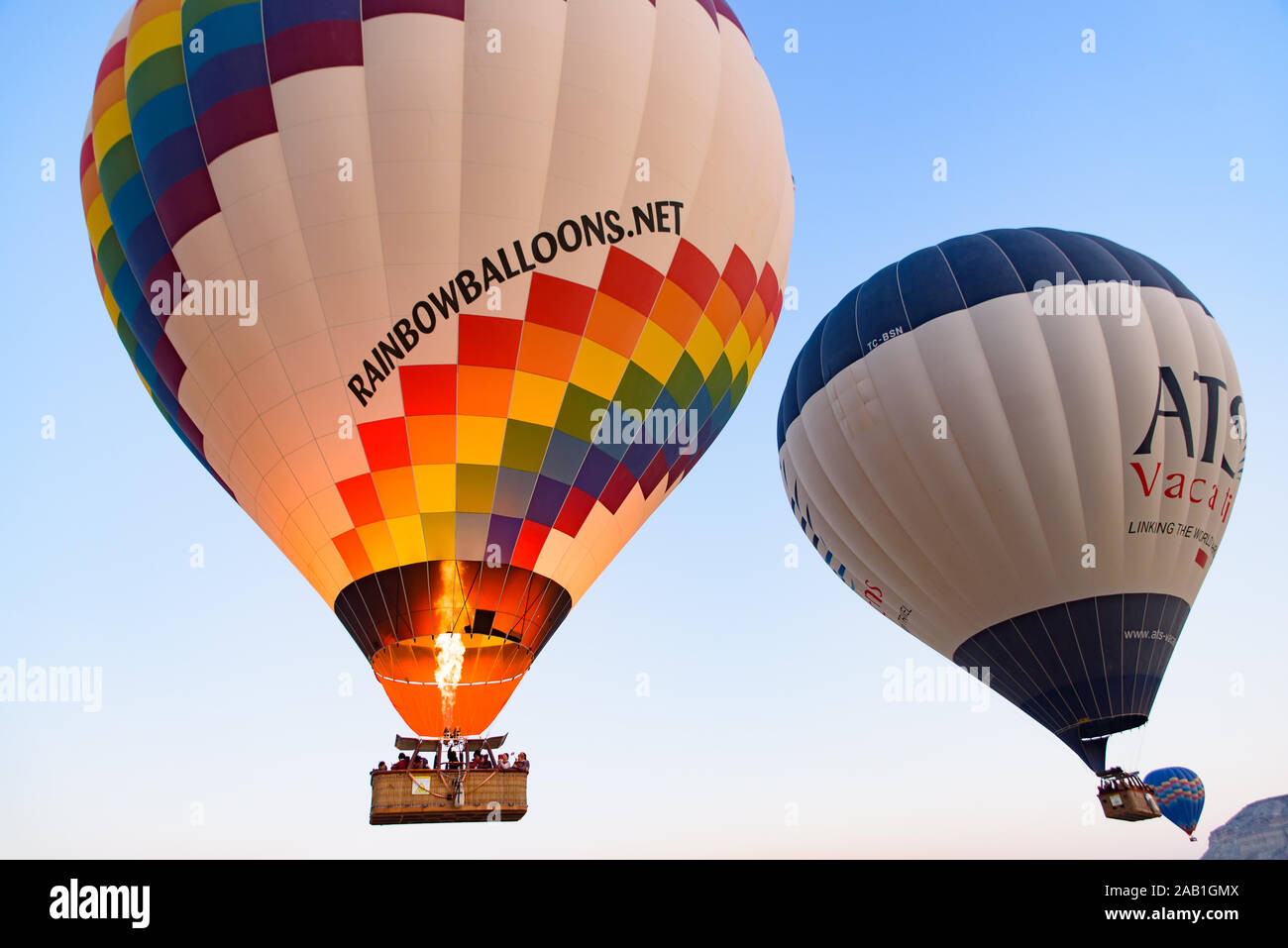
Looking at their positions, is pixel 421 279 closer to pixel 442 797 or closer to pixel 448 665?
pixel 448 665

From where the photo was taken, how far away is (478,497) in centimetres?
843

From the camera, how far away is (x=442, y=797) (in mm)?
7535

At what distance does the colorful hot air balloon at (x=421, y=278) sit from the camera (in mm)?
8250

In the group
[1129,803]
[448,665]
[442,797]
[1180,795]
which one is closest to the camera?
[442,797]

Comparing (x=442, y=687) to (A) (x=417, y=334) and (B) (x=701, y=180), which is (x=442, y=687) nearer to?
(A) (x=417, y=334)

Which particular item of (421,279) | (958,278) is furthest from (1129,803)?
(421,279)

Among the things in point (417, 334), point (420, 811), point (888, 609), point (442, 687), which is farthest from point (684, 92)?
point (888, 609)

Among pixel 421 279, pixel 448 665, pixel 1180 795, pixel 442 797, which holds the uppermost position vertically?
pixel 421 279

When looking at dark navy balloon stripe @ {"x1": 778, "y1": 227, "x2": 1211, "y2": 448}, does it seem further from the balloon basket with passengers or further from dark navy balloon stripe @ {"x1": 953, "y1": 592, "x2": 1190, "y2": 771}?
the balloon basket with passengers

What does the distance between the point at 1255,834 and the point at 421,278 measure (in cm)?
8108

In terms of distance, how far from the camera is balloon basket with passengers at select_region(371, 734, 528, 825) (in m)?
7.46

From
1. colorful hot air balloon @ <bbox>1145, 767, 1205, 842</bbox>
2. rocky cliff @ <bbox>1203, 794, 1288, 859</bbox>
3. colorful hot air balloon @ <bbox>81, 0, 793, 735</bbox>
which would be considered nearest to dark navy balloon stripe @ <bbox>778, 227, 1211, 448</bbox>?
colorful hot air balloon @ <bbox>81, 0, 793, 735</bbox>

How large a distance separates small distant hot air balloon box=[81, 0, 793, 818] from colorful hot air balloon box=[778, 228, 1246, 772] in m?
4.67

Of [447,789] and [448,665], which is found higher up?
[448,665]
